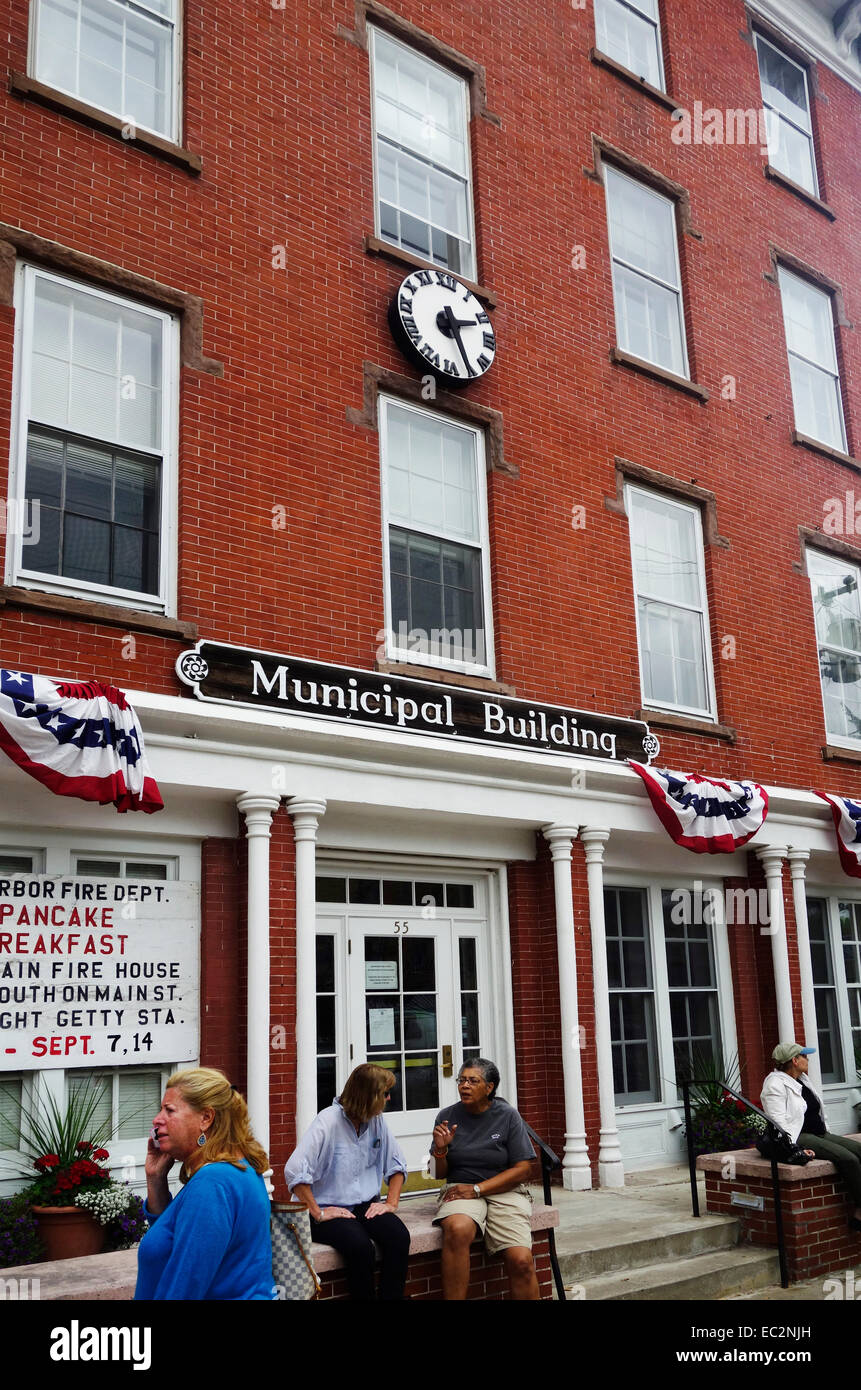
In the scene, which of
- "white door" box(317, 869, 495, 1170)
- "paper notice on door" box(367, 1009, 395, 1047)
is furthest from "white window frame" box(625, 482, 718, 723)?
"paper notice on door" box(367, 1009, 395, 1047)

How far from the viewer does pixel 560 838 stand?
10.5m

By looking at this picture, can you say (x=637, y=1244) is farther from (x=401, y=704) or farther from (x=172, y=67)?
(x=172, y=67)

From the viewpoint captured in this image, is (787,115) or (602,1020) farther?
(787,115)

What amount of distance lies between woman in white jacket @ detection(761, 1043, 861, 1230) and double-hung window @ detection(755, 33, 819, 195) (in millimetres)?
11546

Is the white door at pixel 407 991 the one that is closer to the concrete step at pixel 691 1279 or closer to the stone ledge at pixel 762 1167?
the stone ledge at pixel 762 1167

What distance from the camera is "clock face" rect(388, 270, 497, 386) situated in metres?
10.3

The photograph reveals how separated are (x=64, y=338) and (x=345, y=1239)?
6.03 meters

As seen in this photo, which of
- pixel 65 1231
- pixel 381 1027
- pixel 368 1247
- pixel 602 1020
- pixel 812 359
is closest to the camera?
pixel 368 1247

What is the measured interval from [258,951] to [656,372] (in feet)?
25.4

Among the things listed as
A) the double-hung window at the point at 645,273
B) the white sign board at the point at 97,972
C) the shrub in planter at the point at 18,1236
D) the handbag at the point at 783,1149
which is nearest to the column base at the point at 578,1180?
the handbag at the point at 783,1149

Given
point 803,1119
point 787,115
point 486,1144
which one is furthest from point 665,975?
point 787,115

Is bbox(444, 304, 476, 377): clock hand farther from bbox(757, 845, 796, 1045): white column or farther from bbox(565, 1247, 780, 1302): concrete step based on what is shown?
bbox(565, 1247, 780, 1302): concrete step

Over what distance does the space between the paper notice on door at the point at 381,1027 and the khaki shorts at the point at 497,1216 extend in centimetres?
292

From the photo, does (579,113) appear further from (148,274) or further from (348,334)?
(148,274)
